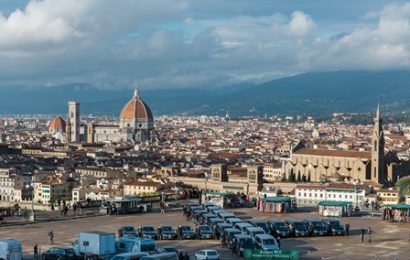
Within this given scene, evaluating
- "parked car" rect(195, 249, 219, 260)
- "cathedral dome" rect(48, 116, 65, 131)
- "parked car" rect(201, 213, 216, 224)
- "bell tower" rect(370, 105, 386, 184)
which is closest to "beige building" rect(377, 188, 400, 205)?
"parked car" rect(201, 213, 216, 224)

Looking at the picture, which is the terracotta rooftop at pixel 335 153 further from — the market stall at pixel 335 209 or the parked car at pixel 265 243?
the parked car at pixel 265 243

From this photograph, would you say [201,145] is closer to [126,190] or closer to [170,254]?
[126,190]

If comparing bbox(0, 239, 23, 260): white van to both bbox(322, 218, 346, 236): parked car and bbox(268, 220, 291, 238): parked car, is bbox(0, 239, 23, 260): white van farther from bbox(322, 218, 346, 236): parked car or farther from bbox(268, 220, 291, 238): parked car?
bbox(322, 218, 346, 236): parked car

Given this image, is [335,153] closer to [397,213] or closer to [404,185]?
[404,185]

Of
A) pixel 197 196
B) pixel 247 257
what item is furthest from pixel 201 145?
pixel 247 257

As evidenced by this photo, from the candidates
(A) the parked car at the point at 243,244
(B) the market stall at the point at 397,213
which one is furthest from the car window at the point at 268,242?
(B) the market stall at the point at 397,213
